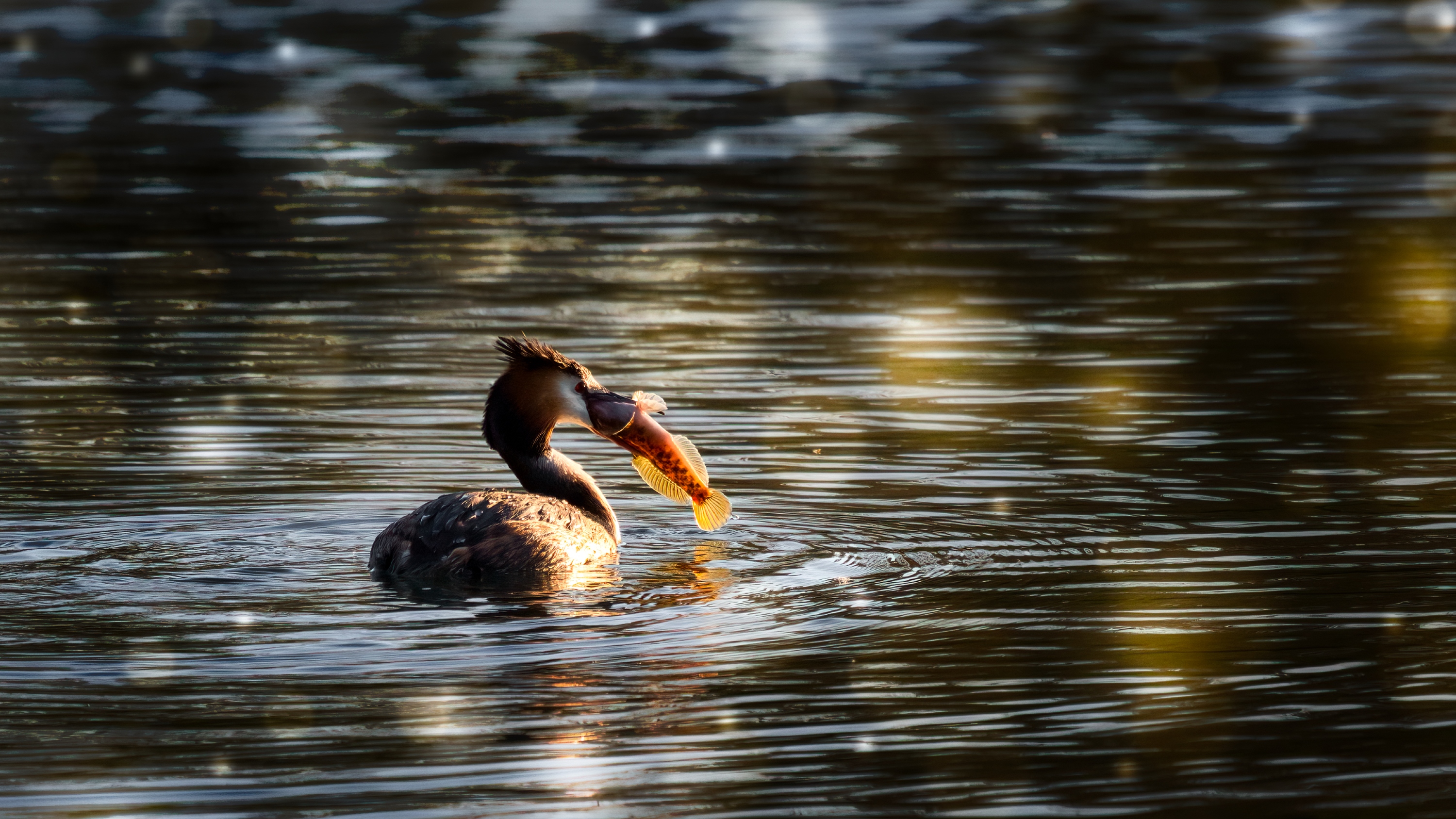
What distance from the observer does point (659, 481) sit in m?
11.4

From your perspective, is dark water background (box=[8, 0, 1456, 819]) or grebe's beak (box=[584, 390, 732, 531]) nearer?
dark water background (box=[8, 0, 1456, 819])

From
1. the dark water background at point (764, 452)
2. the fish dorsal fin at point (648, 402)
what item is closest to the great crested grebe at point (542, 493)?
the fish dorsal fin at point (648, 402)

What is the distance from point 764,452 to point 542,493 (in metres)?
2.35

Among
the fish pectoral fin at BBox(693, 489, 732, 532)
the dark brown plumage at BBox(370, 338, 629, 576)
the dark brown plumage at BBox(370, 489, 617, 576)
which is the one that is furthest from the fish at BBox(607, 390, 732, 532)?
the dark brown plumage at BBox(370, 489, 617, 576)

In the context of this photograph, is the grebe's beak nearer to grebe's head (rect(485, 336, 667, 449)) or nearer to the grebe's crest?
→ grebe's head (rect(485, 336, 667, 449))

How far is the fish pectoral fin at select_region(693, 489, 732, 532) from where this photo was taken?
11023mm

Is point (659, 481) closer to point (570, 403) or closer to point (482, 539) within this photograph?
point (570, 403)

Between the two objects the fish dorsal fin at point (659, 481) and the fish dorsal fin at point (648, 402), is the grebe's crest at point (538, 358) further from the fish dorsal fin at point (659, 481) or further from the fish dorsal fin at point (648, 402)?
the fish dorsal fin at point (659, 481)

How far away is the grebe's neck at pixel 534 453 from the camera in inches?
448

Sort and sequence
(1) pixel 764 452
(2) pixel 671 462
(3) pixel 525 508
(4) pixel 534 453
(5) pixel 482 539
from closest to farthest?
(5) pixel 482 539 → (3) pixel 525 508 → (2) pixel 671 462 → (4) pixel 534 453 → (1) pixel 764 452

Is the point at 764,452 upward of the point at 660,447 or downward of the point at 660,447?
downward

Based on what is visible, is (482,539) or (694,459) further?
(694,459)

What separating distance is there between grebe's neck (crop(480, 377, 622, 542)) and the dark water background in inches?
27.0

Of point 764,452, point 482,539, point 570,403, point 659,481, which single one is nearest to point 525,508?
point 482,539
